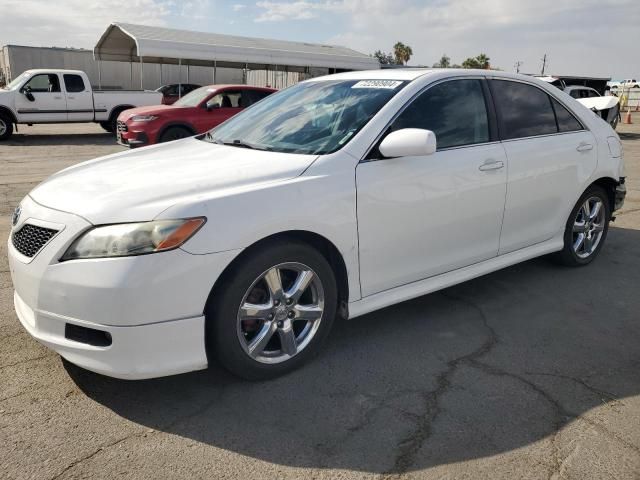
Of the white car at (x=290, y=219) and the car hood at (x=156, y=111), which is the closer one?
the white car at (x=290, y=219)

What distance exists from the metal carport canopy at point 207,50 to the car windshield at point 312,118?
19521 mm

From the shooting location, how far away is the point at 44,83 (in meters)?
16.3

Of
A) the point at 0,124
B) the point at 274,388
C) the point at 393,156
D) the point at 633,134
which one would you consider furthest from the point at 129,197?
the point at 633,134

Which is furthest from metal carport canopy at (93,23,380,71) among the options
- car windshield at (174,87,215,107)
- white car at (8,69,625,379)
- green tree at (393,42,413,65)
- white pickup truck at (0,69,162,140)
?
green tree at (393,42,413,65)

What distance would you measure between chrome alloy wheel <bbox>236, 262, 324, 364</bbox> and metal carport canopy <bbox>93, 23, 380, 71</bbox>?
68.5 feet

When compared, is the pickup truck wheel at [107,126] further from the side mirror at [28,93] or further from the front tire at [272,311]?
the front tire at [272,311]

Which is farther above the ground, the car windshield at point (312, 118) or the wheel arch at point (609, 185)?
the car windshield at point (312, 118)

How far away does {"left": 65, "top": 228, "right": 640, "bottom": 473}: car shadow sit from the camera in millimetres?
2543

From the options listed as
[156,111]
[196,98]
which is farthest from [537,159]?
[196,98]

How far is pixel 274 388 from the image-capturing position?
9.78ft

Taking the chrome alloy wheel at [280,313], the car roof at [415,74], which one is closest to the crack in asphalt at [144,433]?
the chrome alloy wheel at [280,313]

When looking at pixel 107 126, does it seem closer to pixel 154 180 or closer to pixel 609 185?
pixel 609 185

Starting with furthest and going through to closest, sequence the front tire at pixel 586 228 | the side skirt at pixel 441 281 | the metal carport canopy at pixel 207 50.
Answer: the metal carport canopy at pixel 207 50
the front tire at pixel 586 228
the side skirt at pixel 441 281

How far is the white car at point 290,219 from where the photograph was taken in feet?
8.46
